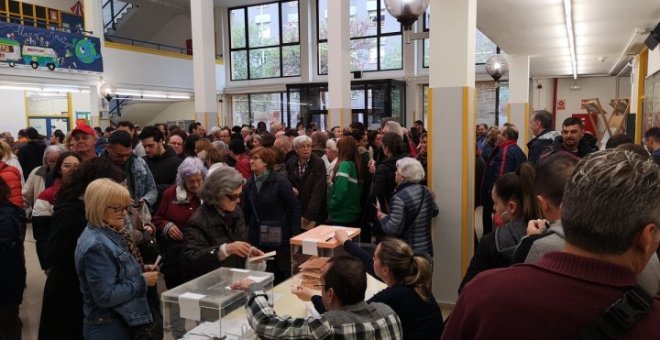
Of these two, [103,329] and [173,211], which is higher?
[173,211]

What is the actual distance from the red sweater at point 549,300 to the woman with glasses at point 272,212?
2888mm

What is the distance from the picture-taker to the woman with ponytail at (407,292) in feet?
7.30

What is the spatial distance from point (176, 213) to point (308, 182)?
1591mm

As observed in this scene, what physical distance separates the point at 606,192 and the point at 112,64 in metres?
16.0

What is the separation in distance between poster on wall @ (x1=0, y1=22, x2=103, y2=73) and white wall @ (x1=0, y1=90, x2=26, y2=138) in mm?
1994

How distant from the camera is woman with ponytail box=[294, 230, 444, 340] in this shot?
2227 mm

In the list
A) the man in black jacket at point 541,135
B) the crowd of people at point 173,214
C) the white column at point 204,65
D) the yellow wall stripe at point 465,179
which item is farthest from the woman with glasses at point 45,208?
the white column at point 204,65

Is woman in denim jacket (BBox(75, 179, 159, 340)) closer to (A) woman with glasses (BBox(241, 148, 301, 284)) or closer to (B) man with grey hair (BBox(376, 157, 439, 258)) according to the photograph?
(A) woman with glasses (BBox(241, 148, 301, 284))

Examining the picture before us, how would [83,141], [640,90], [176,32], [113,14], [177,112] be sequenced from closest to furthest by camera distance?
[83,141], [640,90], [113,14], [177,112], [176,32]

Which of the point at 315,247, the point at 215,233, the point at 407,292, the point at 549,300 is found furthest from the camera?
the point at 315,247

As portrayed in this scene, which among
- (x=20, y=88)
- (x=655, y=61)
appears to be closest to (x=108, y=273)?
(x=655, y=61)

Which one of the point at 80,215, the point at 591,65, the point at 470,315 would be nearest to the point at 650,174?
the point at 470,315

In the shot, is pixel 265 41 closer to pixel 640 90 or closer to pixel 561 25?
pixel 640 90

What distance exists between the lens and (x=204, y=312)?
215 cm
